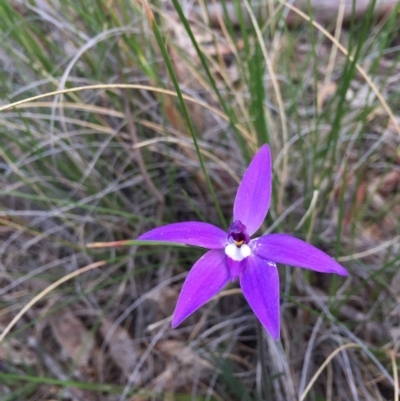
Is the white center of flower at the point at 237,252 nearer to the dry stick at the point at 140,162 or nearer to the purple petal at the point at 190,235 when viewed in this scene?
the purple petal at the point at 190,235

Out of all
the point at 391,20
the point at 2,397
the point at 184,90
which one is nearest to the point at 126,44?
the point at 184,90

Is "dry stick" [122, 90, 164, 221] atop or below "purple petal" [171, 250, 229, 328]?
atop

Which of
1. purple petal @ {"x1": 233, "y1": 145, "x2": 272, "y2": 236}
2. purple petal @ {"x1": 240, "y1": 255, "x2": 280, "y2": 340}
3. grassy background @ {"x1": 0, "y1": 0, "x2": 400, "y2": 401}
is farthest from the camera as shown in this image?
grassy background @ {"x1": 0, "y1": 0, "x2": 400, "y2": 401}

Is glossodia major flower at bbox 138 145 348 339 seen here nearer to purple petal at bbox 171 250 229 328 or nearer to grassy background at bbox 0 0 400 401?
purple petal at bbox 171 250 229 328

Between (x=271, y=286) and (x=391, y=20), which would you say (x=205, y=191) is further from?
(x=271, y=286)

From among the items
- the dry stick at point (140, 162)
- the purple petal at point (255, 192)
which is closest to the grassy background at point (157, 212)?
the dry stick at point (140, 162)

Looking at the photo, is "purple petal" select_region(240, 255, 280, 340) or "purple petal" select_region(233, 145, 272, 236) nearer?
"purple petal" select_region(240, 255, 280, 340)

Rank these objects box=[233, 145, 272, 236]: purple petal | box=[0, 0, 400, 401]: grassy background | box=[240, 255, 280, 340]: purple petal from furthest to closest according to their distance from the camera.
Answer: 1. box=[0, 0, 400, 401]: grassy background
2. box=[233, 145, 272, 236]: purple petal
3. box=[240, 255, 280, 340]: purple petal

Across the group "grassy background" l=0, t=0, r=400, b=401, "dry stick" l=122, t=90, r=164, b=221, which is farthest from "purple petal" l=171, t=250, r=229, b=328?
"dry stick" l=122, t=90, r=164, b=221
